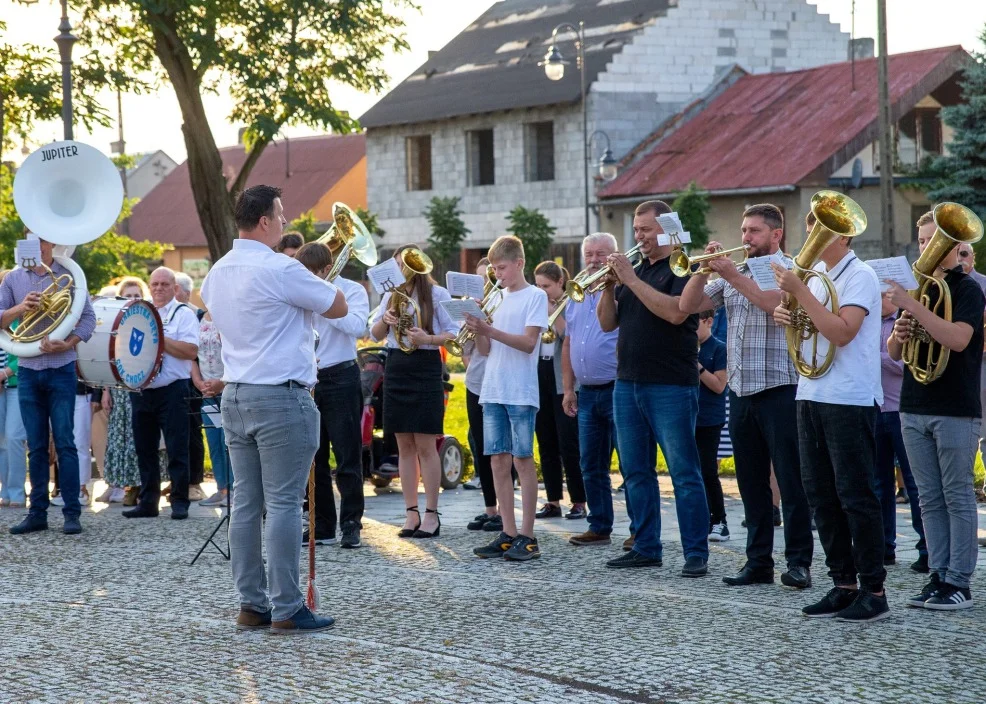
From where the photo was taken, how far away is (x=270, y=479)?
704 centimetres

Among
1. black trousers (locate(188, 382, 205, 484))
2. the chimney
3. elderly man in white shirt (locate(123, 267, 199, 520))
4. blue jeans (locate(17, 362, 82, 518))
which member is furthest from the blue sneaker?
the chimney

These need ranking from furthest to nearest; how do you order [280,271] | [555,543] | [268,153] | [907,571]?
[268,153] → [555,543] → [907,571] → [280,271]

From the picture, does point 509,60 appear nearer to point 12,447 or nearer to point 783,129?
point 783,129

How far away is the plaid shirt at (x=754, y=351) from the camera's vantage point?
8070mm

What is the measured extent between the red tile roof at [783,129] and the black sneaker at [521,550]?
84.7ft

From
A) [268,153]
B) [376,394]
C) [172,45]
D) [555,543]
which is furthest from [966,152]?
[268,153]

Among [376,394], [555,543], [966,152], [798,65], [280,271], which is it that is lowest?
[555,543]

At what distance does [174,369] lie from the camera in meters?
11.8

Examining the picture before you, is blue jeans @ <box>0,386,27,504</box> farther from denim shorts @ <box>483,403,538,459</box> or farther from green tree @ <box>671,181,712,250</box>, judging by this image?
green tree @ <box>671,181,712,250</box>

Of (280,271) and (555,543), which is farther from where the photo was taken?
(555,543)

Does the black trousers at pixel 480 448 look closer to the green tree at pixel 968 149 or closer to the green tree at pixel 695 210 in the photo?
the green tree at pixel 695 210

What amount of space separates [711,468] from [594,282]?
2.07 m

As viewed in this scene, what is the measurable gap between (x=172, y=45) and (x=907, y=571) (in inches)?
658

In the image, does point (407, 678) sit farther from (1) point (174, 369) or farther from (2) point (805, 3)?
(2) point (805, 3)
